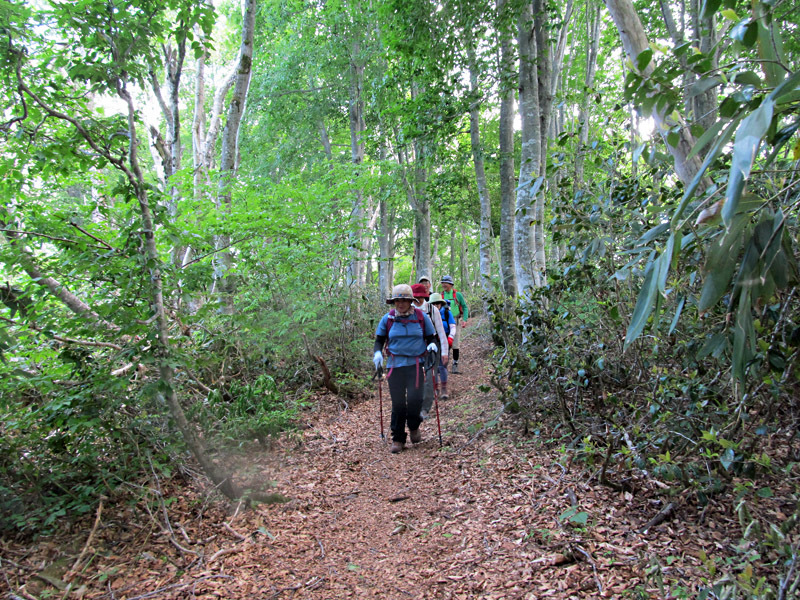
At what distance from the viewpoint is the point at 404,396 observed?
18.5 ft

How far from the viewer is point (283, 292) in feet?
24.7

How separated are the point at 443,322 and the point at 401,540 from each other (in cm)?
480

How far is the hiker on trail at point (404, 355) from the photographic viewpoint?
18.5 feet

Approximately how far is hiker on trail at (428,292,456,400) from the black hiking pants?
1.79 metres

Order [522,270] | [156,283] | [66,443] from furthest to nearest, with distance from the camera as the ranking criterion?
[522,270], [156,283], [66,443]

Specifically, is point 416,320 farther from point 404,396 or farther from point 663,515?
point 663,515

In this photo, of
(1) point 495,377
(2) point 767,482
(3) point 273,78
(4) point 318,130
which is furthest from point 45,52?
(4) point 318,130

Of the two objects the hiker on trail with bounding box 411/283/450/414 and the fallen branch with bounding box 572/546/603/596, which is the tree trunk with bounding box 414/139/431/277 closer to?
the hiker on trail with bounding box 411/283/450/414

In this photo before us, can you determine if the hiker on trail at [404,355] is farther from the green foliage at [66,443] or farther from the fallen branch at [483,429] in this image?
the green foliage at [66,443]

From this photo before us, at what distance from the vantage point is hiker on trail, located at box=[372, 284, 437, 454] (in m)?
5.63

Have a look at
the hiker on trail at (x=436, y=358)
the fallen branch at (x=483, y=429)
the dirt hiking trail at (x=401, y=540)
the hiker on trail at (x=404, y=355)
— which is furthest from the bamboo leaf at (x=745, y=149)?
the hiker on trail at (x=436, y=358)

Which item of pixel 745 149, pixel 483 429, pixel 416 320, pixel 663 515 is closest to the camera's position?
pixel 745 149

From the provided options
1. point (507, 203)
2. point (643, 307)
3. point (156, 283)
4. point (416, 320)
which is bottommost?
point (416, 320)

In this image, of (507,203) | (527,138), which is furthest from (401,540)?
(507,203)
